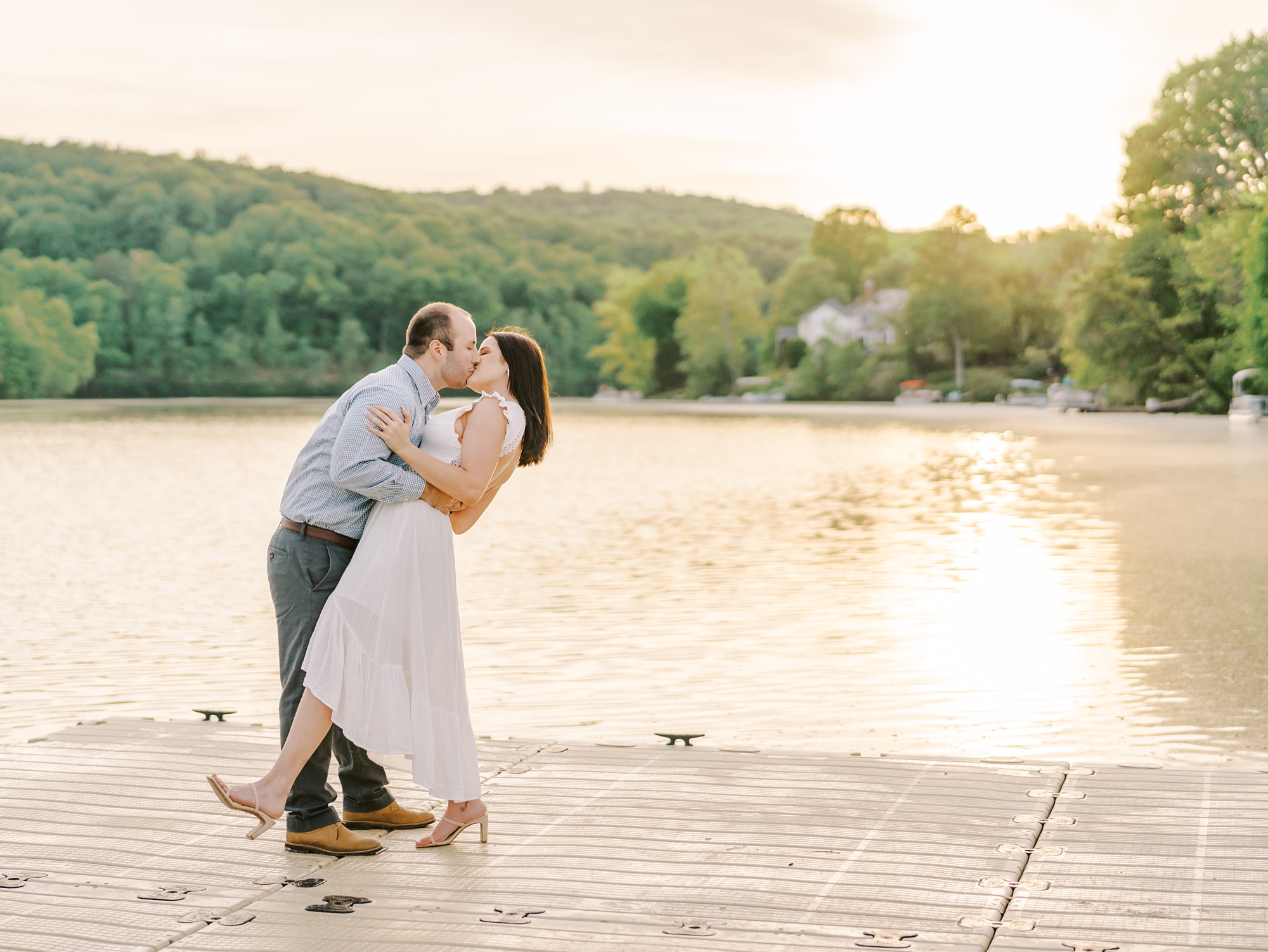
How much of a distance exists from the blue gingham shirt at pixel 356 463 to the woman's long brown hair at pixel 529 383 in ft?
0.88

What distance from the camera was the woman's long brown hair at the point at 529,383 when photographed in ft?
14.5

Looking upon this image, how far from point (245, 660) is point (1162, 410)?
5372 centimetres

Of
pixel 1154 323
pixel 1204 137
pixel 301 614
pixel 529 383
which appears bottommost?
pixel 301 614

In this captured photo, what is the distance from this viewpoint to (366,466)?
413 centimetres

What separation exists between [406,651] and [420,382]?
33.1 inches

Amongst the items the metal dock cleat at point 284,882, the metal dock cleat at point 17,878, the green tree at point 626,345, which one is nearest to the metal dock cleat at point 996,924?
the metal dock cleat at point 284,882

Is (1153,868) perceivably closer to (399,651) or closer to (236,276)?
(399,651)

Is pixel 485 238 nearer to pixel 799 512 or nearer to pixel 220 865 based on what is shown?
pixel 799 512

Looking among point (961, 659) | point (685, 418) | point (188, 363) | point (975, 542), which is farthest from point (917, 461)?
point (188, 363)

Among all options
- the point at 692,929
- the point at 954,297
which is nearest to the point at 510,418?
the point at 692,929

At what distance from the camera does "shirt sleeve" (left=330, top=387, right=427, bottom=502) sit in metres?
4.12

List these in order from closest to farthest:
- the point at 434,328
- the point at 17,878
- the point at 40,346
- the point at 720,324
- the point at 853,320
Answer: the point at 17,878
the point at 434,328
the point at 40,346
the point at 720,324
the point at 853,320

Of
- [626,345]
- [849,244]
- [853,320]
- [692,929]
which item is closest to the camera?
[692,929]

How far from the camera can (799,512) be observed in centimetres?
2048
